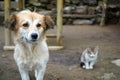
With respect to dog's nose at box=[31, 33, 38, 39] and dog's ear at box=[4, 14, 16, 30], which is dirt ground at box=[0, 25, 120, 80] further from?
dog's nose at box=[31, 33, 38, 39]

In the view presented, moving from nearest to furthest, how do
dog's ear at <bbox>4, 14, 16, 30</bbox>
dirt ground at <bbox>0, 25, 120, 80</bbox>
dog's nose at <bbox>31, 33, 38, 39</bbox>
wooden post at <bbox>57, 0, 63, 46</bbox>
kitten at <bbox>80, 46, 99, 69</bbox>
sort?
dog's nose at <bbox>31, 33, 38, 39</bbox>
dog's ear at <bbox>4, 14, 16, 30</bbox>
dirt ground at <bbox>0, 25, 120, 80</bbox>
kitten at <bbox>80, 46, 99, 69</bbox>
wooden post at <bbox>57, 0, 63, 46</bbox>

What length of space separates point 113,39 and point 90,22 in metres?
1.84

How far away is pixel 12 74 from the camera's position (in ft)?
13.8

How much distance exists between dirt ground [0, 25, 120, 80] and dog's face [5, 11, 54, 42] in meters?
1.01

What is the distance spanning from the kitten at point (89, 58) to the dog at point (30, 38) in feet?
3.36

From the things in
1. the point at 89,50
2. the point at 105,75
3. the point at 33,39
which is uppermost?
the point at 33,39

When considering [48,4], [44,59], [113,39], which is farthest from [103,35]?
[44,59]

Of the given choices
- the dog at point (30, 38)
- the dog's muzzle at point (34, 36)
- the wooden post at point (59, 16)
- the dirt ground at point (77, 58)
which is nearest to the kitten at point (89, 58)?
the dirt ground at point (77, 58)

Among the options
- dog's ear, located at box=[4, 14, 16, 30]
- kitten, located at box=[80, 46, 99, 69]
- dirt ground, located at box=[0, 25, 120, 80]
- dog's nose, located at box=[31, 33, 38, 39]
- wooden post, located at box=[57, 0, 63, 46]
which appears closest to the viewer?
dog's nose, located at box=[31, 33, 38, 39]

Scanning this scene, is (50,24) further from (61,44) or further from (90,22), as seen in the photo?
(90,22)

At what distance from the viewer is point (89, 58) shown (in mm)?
4395

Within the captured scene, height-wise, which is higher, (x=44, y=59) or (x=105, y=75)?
(x=44, y=59)

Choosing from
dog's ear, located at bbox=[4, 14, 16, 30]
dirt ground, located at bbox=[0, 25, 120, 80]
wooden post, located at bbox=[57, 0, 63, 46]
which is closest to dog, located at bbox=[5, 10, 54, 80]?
dog's ear, located at bbox=[4, 14, 16, 30]

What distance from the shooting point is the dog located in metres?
3.15
